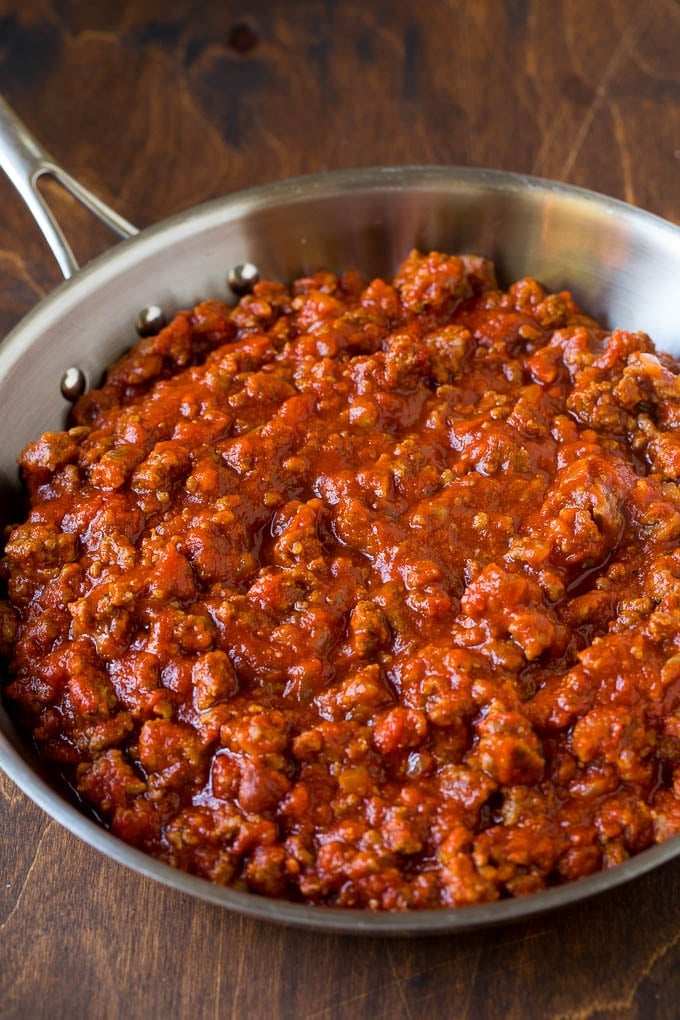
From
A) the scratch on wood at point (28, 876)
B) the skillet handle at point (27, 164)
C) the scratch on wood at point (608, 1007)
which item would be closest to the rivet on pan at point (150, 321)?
the skillet handle at point (27, 164)

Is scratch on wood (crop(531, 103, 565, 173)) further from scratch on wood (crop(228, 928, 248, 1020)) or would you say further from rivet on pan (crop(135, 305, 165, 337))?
scratch on wood (crop(228, 928, 248, 1020))

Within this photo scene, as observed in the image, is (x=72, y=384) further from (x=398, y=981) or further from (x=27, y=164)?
(x=398, y=981)

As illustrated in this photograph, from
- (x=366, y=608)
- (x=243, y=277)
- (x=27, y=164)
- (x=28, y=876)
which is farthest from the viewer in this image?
(x=243, y=277)

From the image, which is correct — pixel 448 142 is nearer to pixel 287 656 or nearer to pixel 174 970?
pixel 287 656

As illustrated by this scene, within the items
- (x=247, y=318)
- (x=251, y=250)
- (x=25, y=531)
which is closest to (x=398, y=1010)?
(x=25, y=531)

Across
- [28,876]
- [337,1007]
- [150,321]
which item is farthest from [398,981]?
[150,321]

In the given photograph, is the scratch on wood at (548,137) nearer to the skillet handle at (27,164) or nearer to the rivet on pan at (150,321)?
the rivet on pan at (150,321)

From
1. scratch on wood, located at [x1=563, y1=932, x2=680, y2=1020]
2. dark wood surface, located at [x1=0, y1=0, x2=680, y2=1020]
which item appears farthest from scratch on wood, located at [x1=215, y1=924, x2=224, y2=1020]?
dark wood surface, located at [x1=0, y1=0, x2=680, y2=1020]

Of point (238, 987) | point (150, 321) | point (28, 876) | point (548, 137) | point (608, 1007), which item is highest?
point (150, 321)
